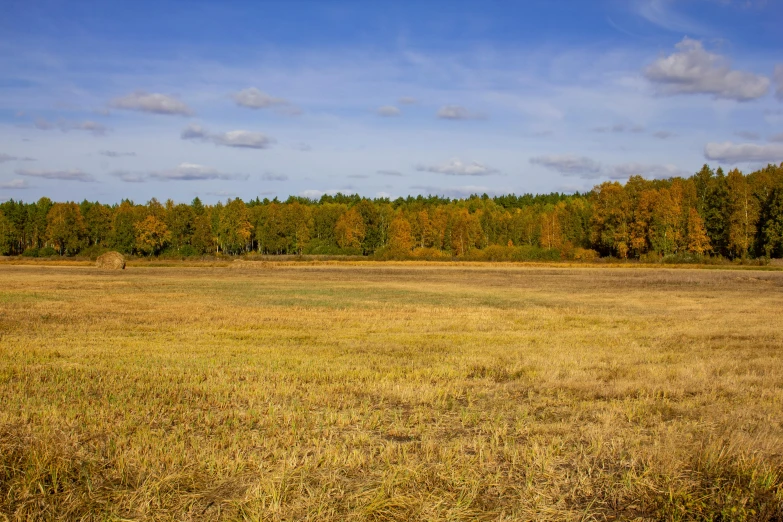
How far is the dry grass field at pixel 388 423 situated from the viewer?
6.35 m

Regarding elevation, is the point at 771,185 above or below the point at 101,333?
above

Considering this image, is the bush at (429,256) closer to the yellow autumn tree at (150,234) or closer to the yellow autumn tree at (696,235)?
the yellow autumn tree at (696,235)

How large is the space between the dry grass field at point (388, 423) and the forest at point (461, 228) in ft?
266

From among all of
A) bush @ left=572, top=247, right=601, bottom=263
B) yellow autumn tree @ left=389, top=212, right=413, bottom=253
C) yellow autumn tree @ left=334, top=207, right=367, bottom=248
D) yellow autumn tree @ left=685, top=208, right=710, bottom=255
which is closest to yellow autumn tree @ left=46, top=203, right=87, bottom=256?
yellow autumn tree @ left=334, top=207, right=367, bottom=248

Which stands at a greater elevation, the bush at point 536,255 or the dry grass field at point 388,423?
the bush at point 536,255

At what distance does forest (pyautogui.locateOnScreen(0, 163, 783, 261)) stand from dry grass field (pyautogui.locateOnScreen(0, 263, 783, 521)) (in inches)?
3194

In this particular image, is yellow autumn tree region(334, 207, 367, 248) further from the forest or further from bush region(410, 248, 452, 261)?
bush region(410, 248, 452, 261)

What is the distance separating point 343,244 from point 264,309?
112 m

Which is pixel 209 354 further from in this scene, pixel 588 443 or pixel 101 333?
pixel 588 443

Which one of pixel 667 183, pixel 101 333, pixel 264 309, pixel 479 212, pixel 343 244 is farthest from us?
pixel 479 212

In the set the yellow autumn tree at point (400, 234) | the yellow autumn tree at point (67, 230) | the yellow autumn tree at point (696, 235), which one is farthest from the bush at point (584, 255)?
the yellow autumn tree at point (67, 230)

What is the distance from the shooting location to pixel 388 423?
9.23 meters

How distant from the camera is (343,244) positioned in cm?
13862

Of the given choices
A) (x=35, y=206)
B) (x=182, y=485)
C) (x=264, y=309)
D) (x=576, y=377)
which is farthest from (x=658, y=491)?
(x=35, y=206)
